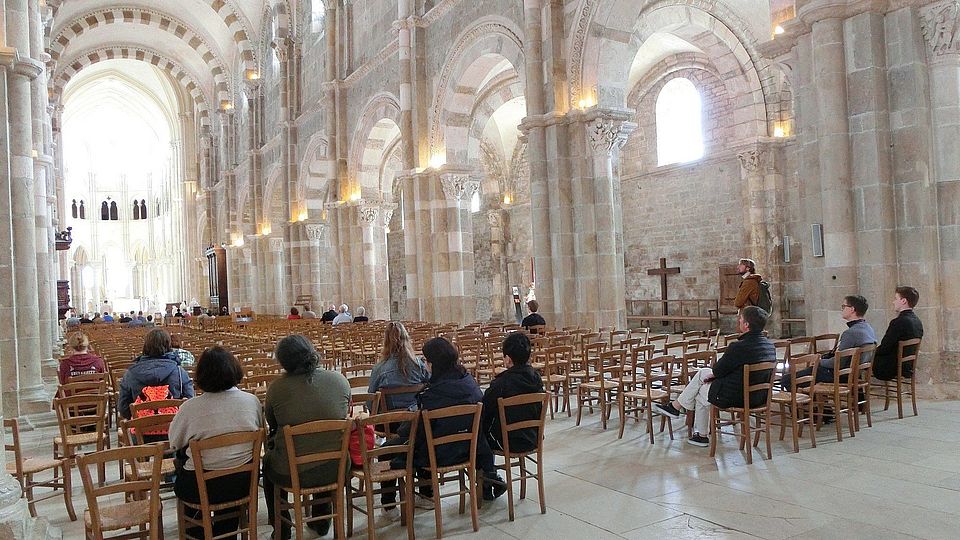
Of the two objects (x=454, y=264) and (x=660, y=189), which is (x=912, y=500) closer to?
(x=454, y=264)

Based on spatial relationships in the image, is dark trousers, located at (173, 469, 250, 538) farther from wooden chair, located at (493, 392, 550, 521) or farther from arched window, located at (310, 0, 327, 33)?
arched window, located at (310, 0, 327, 33)

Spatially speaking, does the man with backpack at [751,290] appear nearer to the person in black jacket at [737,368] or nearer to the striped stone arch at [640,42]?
the person in black jacket at [737,368]

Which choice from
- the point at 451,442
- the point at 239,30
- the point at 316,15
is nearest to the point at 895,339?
the point at 451,442

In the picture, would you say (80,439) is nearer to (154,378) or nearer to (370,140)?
(154,378)

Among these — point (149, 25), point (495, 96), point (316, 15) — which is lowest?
point (495, 96)

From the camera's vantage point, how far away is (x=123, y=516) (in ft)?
12.3

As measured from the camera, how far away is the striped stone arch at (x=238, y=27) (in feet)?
110

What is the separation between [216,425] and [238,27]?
34.3 meters

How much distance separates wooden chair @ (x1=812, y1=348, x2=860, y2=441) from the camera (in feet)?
20.2

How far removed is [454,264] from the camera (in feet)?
63.1

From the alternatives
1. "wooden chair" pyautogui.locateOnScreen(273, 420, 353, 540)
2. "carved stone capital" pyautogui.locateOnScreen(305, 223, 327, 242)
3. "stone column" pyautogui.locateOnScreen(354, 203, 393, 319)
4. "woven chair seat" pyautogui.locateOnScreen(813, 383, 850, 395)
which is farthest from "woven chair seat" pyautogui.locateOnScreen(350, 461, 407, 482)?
"carved stone capital" pyautogui.locateOnScreen(305, 223, 327, 242)

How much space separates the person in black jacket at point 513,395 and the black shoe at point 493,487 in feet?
0.78

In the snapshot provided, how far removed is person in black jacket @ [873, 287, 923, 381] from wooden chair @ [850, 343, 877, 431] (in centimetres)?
27

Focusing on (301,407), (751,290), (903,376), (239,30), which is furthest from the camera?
(239,30)
